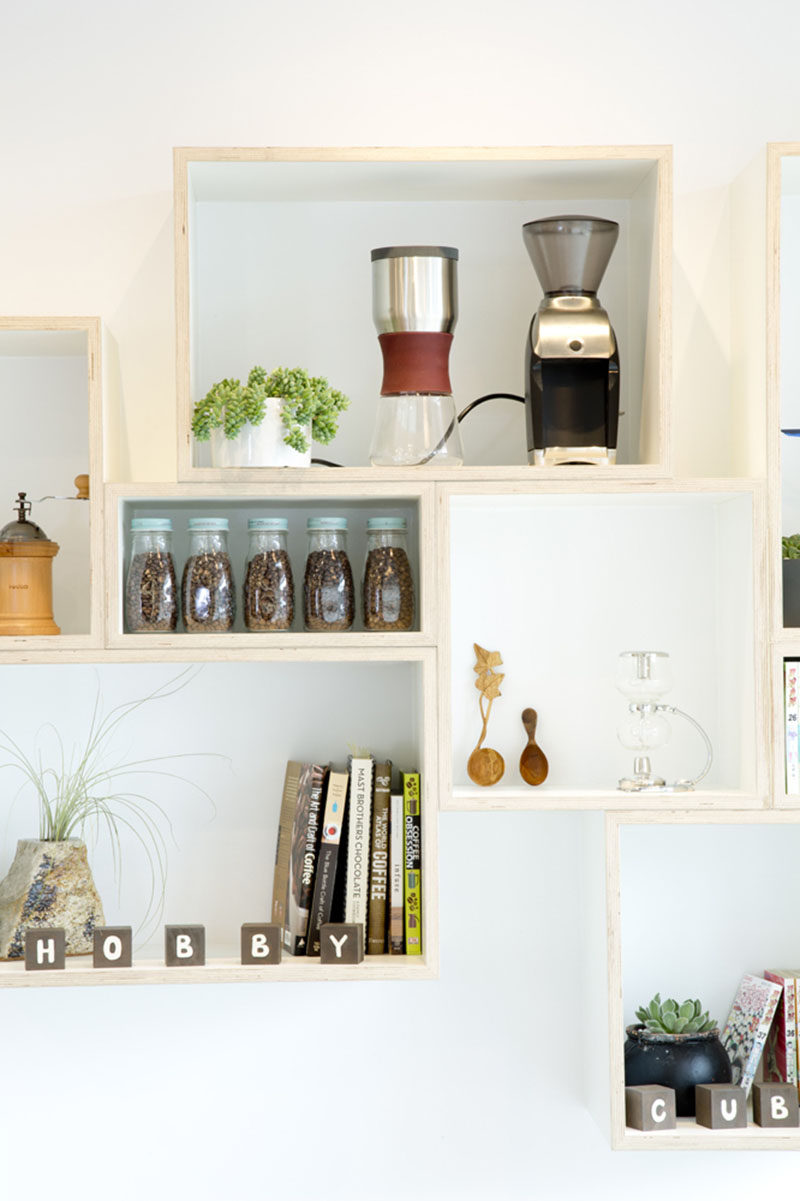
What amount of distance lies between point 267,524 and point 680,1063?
3.15 ft

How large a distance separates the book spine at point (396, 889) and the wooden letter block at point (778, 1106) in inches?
21.4

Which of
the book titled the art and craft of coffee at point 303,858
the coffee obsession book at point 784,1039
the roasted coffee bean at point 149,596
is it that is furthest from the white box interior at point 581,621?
the roasted coffee bean at point 149,596

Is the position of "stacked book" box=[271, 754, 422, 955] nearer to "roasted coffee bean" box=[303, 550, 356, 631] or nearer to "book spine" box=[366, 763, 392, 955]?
"book spine" box=[366, 763, 392, 955]

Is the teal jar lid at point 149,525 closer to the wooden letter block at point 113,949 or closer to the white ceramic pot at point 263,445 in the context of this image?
the white ceramic pot at point 263,445

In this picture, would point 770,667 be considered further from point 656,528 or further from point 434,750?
point 434,750

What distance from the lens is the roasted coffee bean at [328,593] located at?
1.70 meters

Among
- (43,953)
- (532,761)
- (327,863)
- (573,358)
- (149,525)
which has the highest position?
(573,358)

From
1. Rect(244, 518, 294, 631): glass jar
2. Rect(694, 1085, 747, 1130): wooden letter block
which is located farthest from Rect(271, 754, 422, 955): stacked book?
Rect(694, 1085, 747, 1130): wooden letter block

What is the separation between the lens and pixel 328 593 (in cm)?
170

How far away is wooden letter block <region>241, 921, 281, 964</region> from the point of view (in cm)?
165

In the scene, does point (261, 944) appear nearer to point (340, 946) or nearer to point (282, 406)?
point (340, 946)

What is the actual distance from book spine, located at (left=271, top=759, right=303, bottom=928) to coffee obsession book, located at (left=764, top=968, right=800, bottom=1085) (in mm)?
741

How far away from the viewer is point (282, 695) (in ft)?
6.18

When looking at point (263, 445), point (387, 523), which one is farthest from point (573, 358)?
point (263, 445)
